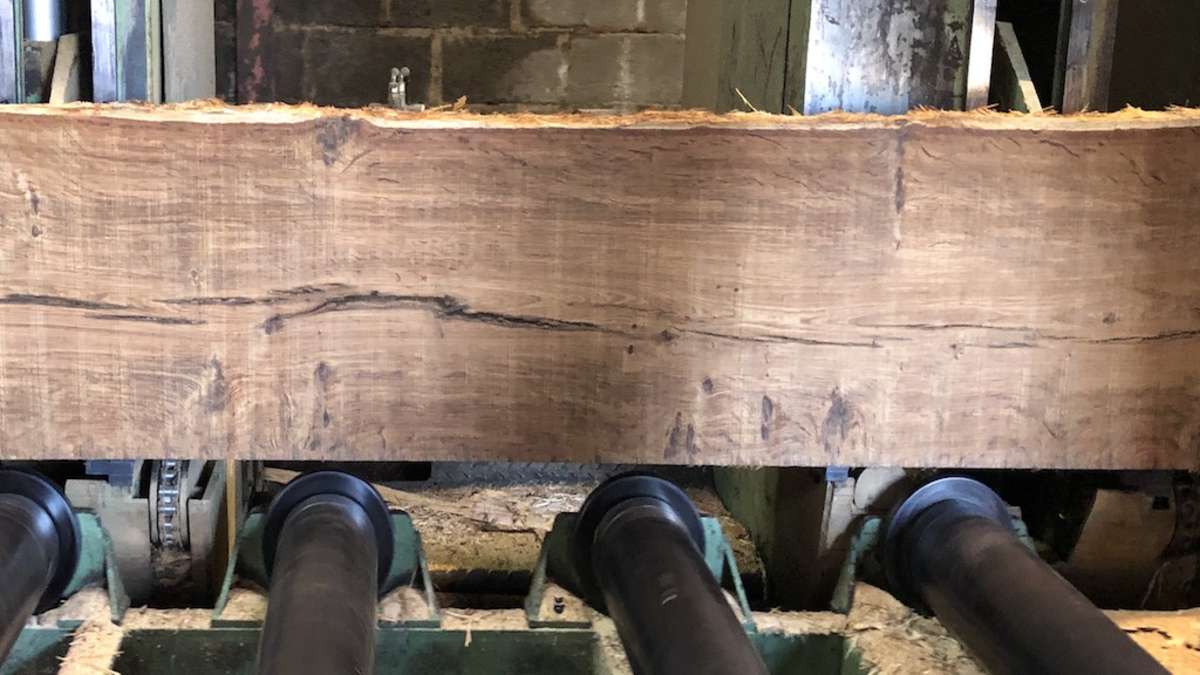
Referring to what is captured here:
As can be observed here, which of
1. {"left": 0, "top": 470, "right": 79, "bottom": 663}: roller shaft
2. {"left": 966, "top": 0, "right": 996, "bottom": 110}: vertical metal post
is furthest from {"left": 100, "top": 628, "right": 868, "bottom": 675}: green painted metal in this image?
{"left": 966, "top": 0, "right": 996, "bottom": 110}: vertical metal post

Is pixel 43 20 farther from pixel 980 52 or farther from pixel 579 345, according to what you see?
pixel 980 52

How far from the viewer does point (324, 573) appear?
1.09 m

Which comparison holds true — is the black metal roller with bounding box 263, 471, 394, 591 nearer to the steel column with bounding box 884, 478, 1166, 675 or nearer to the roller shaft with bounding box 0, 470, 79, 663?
the roller shaft with bounding box 0, 470, 79, 663

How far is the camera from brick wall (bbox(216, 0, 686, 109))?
290 cm

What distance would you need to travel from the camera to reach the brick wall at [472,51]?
9.52 feet

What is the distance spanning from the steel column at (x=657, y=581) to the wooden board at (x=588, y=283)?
9 centimetres

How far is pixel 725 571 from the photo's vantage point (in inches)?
→ 56.0

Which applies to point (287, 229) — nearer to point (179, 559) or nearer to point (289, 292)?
point (289, 292)

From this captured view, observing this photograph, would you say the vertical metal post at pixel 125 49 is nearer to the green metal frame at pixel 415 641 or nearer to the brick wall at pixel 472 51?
the green metal frame at pixel 415 641

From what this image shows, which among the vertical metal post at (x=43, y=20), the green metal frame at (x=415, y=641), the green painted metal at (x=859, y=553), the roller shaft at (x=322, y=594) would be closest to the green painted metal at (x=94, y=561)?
the green metal frame at (x=415, y=641)

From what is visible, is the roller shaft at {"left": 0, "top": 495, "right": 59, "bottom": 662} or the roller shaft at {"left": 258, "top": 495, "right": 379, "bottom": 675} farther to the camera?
the roller shaft at {"left": 0, "top": 495, "right": 59, "bottom": 662}

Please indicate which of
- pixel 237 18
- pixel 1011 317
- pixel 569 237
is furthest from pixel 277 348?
pixel 237 18

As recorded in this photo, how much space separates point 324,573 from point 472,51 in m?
2.12

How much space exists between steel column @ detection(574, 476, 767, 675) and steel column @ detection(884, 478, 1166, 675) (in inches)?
10.4
